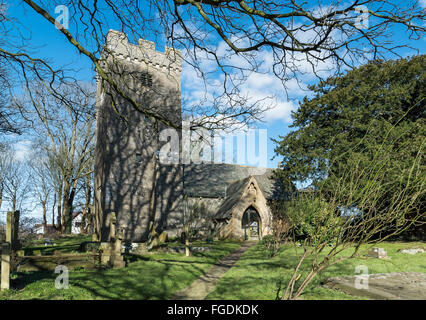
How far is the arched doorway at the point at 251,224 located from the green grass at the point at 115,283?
1809 cm

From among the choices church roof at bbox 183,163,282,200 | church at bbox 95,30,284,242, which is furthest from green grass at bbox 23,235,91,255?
church roof at bbox 183,163,282,200

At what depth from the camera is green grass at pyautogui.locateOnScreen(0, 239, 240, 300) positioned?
7.91 meters

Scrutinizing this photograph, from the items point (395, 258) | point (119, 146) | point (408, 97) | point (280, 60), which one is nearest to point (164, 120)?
point (280, 60)

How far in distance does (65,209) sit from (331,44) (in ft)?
111

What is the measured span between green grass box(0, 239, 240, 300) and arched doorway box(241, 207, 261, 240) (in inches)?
712

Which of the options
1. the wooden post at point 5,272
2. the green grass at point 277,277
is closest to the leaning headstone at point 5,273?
the wooden post at point 5,272

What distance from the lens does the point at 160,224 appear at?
88.7 ft

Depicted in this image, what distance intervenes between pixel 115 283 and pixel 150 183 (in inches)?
689

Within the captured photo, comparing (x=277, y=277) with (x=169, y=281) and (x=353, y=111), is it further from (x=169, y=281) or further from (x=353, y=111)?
(x=353, y=111)

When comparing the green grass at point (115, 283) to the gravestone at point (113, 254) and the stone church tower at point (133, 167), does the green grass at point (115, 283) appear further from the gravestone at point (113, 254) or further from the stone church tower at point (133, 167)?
the stone church tower at point (133, 167)

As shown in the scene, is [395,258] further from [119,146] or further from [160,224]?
[119,146]

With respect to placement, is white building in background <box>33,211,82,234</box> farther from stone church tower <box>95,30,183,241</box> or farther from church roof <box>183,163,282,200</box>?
church roof <box>183,163,282,200</box>

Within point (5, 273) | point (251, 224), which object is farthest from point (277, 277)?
point (251, 224)

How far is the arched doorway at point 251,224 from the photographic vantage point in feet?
101
